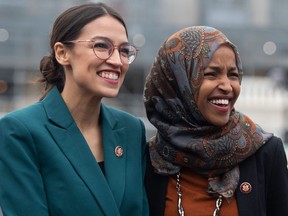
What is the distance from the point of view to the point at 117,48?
101 inches

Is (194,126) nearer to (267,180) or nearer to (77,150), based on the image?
(267,180)

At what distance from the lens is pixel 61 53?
2.62 metres

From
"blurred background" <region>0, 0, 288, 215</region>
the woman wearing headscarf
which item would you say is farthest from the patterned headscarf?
"blurred background" <region>0, 0, 288, 215</region>

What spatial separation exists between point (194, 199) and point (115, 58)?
2.26 ft

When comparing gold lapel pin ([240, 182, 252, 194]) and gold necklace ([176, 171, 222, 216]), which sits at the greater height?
gold lapel pin ([240, 182, 252, 194])

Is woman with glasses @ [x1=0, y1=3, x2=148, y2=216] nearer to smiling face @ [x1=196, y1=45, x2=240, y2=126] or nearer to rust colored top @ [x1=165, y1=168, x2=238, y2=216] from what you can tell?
rust colored top @ [x1=165, y1=168, x2=238, y2=216]

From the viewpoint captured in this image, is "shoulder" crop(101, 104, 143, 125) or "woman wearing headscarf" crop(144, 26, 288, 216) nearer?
"woman wearing headscarf" crop(144, 26, 288, 216)

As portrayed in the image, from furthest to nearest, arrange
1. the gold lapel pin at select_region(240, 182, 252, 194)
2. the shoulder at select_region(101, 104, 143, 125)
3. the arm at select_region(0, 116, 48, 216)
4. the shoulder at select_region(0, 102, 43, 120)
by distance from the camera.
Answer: the shoulder at select_region(101, 104, 143, 125)
the gold lapel pin at select_region(240, 182, 252, 194)
the shoulder at select_region(0, 102, 43, 120)
the arm at select_region(0, 116, 48, 216)

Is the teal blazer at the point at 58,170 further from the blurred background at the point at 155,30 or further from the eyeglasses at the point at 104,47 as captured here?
the blurred background at the point at 155,30

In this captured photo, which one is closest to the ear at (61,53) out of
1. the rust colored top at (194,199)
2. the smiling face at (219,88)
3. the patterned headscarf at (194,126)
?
the patterned headscarf at (194,126)

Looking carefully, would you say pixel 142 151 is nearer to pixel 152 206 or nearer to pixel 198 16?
pixel 152 206

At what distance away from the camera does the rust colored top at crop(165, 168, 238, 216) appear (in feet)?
8.56

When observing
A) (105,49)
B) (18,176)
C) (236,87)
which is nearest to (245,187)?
(236,87)

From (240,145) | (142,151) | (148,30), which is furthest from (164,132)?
(148,30)
